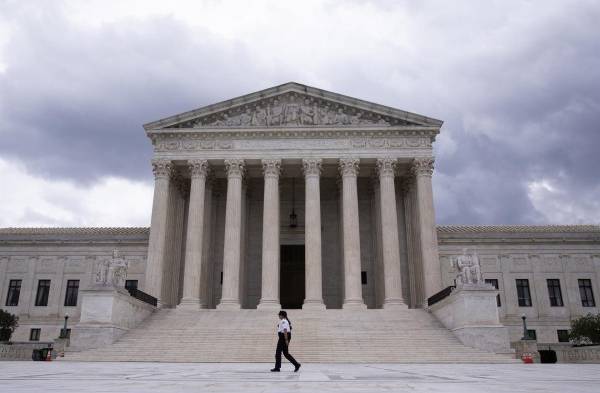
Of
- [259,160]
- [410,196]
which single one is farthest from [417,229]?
[259,160]

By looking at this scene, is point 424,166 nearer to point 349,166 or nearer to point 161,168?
point 349,166

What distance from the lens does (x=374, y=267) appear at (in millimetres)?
42250

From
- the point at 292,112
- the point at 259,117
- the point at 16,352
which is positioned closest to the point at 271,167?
the point at 259,117

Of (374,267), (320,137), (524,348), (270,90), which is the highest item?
(270,90)

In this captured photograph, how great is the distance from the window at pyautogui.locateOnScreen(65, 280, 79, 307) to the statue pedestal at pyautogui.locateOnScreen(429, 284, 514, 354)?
30608 millimetres

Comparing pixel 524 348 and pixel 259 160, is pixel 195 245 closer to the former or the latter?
pixel 259 160

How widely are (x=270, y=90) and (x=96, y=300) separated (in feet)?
65.1

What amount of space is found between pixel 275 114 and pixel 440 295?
18.1 meters

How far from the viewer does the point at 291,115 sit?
129 ft

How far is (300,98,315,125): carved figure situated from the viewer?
129 feet

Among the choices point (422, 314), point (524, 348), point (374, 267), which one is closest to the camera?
point (524, 348)

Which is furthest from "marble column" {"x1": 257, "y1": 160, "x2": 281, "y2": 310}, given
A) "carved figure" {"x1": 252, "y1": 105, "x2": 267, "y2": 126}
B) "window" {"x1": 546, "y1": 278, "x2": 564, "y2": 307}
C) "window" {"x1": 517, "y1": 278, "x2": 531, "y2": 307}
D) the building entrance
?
"window" {"x1": 546, "y1": 278, "x2": 564, "y2": 307}

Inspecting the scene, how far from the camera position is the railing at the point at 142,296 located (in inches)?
1242

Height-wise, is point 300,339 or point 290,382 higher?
point 300,339
